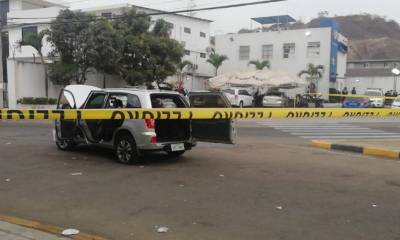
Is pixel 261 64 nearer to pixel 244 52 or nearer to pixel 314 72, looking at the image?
pixel 244 52

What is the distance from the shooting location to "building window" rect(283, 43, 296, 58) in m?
43.0

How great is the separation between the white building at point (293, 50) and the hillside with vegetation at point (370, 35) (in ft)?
239

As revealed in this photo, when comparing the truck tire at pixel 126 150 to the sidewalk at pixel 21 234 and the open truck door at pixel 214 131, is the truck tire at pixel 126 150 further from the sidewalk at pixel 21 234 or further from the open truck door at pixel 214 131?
the sidewalk at pixel 21 234

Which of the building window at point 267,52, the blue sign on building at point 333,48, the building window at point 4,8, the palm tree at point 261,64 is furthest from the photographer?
the building window at point 4,8

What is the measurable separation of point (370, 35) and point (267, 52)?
105 meters

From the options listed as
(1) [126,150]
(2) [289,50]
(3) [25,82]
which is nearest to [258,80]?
(2) [289,50]

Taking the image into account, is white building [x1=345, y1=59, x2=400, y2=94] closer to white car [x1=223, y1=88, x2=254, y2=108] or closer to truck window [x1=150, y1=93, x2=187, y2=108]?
white car [x1=223, y1=88, x2=254, y2=108]

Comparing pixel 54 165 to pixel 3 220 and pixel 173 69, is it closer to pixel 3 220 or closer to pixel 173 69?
pixel 3 220

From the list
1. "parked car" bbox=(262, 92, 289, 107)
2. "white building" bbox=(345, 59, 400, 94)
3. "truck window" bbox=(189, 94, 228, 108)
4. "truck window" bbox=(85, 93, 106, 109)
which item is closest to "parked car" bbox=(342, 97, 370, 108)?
"parked car" bbox=(262, 92, 289, 107)

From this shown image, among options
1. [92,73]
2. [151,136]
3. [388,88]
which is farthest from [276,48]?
[151,136]

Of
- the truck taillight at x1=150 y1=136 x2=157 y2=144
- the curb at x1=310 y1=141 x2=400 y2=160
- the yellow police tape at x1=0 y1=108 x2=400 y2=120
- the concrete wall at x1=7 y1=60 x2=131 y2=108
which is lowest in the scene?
the curb at x1=310 y1=141 x2=400 y2=160

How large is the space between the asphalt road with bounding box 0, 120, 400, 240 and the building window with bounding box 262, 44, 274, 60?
33042mm

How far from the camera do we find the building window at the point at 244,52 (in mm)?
45438

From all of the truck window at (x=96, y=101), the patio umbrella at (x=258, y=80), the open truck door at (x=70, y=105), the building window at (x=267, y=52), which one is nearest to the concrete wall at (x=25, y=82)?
the patio umbrella at (x=258, y=80)
